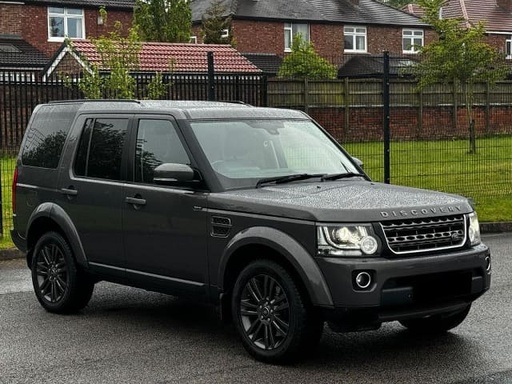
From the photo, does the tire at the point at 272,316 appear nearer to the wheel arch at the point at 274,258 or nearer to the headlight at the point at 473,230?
the wheel arch at the point at 274,258

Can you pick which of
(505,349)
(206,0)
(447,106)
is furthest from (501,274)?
(206,0)

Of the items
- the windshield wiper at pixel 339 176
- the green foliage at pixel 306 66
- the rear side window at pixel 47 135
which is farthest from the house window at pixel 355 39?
the windshield wiper at pixel 339 176

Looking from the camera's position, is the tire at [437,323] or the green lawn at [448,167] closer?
the tire at [437,323]

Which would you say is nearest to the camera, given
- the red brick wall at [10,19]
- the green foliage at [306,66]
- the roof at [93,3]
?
the green foliage at [306,66]

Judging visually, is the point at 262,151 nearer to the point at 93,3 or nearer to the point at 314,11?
the point at 93,3

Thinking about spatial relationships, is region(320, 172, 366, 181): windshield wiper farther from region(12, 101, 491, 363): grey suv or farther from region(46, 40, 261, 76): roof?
region(46, 40, 261, 76): roof

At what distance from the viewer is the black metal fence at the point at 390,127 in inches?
577

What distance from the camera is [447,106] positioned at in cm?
1783

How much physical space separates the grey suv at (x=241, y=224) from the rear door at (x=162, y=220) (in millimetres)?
12

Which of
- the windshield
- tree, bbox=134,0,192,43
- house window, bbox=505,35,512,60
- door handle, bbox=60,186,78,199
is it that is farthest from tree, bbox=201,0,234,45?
the windshield

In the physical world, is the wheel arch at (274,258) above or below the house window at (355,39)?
below

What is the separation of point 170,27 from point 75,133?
33772 millimetres

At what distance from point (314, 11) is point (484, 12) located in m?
13.9

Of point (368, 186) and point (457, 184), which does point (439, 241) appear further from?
point (457, 184)
